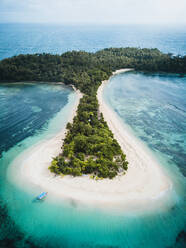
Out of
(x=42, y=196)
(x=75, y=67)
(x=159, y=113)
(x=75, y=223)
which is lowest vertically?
(x=75, y=223)

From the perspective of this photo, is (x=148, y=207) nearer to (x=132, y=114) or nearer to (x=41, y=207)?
(x=41, y=207)

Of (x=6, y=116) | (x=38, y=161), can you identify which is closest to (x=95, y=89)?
(x=6, y=116)

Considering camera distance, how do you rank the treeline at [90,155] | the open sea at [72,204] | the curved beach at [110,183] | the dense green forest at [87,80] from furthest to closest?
the dense green forest at [87,80], the treeline at [90,155], the curved beach at [110,183], the open sea at [72,204]

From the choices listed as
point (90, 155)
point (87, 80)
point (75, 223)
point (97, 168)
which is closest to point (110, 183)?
point (97, 168)

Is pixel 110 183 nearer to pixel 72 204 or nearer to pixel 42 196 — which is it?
pixel 72 204

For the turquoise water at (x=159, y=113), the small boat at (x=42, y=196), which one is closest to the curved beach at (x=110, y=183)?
the small boat at (x=42, y=196)

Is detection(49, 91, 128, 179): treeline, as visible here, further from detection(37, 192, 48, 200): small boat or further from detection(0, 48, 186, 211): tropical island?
detection(37, 192, 48, 200): small boat

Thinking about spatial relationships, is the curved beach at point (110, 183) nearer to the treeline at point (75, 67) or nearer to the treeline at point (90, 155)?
the treeline at point (90, 155)

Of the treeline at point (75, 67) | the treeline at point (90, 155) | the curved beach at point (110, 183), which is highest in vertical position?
the treeline at point (75, 67)
